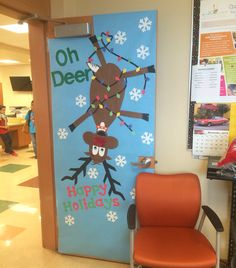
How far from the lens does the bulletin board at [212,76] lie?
1.82 m

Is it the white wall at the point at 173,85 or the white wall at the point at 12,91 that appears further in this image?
the white wall at the point at 12,91

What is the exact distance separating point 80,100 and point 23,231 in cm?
158

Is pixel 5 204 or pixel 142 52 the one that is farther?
pixel 5 204

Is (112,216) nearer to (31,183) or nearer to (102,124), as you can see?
(102,124)

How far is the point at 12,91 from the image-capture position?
28.3 ft

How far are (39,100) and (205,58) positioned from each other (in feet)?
4.40

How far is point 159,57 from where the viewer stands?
1993 millimetres

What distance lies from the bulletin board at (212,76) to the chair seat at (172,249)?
62 centimetres

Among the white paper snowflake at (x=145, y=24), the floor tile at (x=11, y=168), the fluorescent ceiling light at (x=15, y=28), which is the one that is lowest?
the floor tile at (x=11, y=168)

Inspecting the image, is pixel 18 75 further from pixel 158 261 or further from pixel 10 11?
pixel 158 261

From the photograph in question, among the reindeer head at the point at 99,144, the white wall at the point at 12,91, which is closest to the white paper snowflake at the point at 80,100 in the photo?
the reindeer head at the point at 99,144

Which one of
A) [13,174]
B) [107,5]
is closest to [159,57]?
[107,5]

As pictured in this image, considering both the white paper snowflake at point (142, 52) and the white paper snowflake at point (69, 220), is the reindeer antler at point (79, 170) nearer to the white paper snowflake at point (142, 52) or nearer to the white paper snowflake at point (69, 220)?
the white paper snowflake at point (69, 220)

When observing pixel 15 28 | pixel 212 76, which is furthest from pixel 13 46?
pixel 212 76
